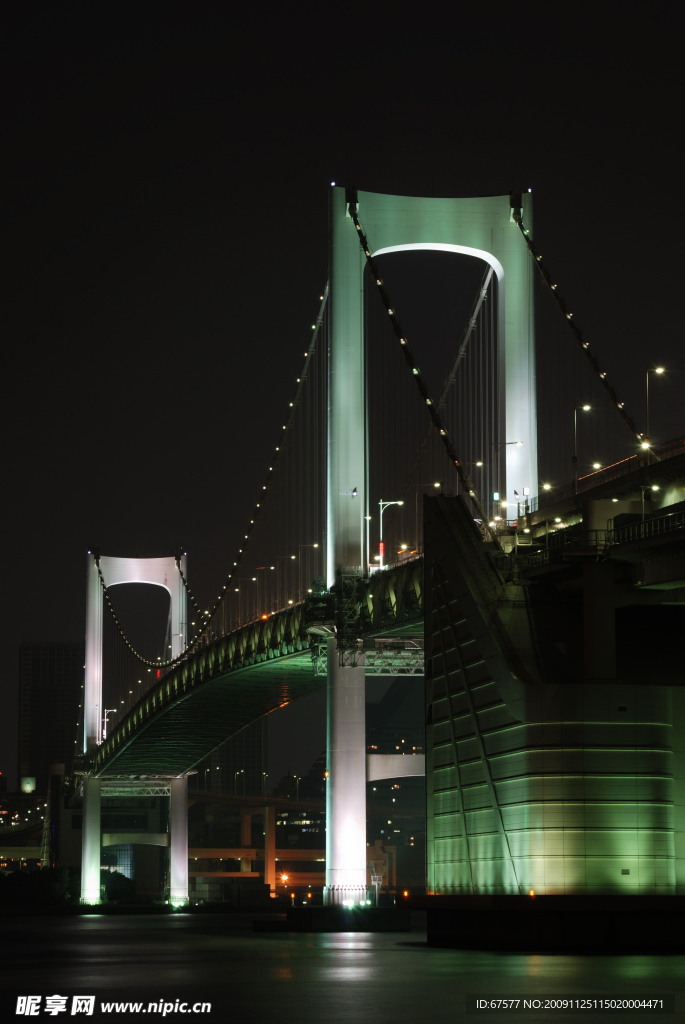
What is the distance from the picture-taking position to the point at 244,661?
5103 centimetres

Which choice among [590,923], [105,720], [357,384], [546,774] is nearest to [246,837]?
[105,720]

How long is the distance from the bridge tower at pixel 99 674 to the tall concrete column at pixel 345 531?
3861 cm

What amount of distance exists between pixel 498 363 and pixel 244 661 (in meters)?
14.8

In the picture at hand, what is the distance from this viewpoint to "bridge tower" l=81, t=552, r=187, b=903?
3174 inches

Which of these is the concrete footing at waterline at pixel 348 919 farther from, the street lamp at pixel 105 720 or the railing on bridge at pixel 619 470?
the street lamp at pixel 105 720

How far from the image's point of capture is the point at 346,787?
4122 centimetres

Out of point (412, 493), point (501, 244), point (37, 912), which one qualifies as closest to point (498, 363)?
point (501, 244)

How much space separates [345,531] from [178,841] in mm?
43032

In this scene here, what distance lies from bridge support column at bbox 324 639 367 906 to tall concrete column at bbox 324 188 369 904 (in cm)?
2

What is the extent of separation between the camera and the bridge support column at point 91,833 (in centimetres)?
8019

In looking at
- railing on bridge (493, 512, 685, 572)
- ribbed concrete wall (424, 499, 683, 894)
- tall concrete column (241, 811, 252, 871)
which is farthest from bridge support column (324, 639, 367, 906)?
tall concrete column (241, 811, 252, 871)

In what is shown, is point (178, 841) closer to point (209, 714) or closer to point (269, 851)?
point (209, 714)

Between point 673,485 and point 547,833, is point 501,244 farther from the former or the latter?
point 547,833

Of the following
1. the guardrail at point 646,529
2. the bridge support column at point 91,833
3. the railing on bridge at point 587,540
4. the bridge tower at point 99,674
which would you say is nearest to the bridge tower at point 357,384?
the railing on bridge at point 587,540
